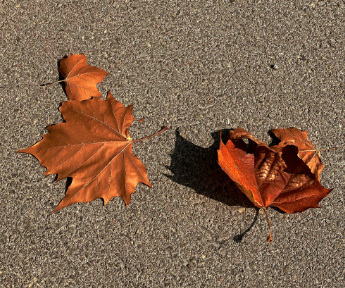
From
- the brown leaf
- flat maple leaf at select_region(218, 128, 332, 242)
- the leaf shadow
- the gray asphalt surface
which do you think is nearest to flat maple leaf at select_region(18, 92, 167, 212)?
the gray asphalt surface

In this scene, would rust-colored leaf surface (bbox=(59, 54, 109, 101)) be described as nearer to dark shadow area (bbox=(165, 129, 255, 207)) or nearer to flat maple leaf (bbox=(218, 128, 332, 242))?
dark shadow area (bbox=(165, 129, 255, 207))

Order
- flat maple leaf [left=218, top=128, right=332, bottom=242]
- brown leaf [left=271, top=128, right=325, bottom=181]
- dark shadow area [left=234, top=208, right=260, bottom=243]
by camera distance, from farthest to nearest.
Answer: brown leaf [left=271, top=128, right=325, bottom=181] < dark shadow area [left=234, top=208, right=260, bottom=243] < flat maple leaf [left=218, top=128, right=332, bottom=242]

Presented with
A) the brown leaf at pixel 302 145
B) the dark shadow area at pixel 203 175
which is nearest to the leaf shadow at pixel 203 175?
the dark shadow area at pixel 203 175

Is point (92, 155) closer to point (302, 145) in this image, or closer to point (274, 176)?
point (274, 176)

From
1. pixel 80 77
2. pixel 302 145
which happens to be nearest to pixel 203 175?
pixel 302 145

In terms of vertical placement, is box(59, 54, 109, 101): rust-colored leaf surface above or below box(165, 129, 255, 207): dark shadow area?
above
